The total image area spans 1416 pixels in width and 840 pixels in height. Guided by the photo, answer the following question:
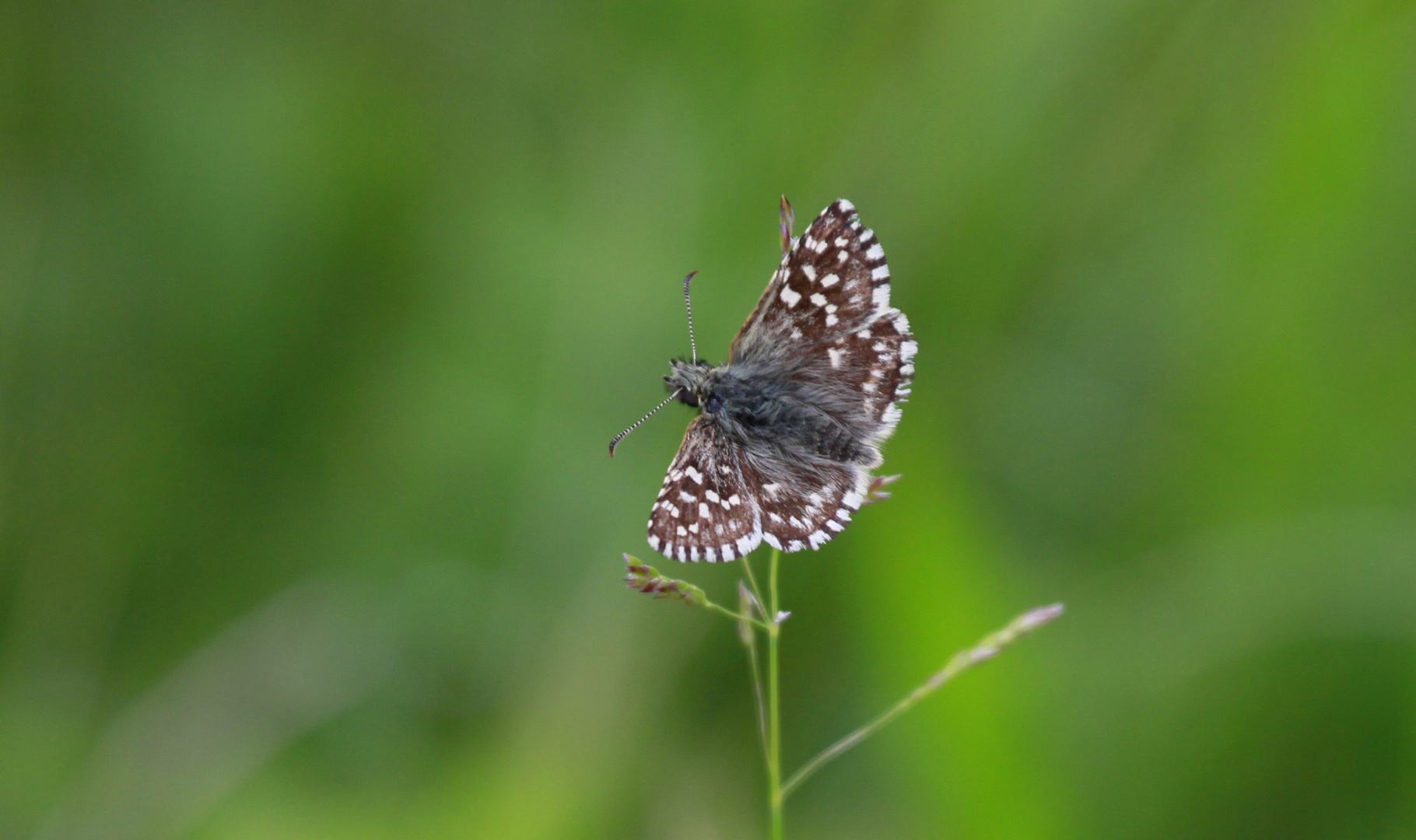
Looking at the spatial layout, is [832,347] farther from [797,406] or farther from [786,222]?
[786,222]

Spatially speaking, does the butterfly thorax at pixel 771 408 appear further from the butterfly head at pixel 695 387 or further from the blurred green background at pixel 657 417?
the blurred green background at pixel 657 417

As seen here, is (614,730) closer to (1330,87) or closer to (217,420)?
(217,420)

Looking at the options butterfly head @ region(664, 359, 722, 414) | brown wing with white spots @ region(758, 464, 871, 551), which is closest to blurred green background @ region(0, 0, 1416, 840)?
brown wing with white spots @ region(758, 464, 871, 551)

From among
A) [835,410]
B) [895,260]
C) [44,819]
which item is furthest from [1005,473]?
[44,819]

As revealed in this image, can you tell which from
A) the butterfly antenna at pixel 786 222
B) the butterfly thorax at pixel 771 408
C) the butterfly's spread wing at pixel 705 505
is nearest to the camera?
the butterfly's spread wing at pixel 705 505

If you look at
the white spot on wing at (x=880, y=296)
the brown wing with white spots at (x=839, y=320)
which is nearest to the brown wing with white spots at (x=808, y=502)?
the brown wing with white spots at (x=839, y=320)

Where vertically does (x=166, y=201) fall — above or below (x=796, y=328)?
below

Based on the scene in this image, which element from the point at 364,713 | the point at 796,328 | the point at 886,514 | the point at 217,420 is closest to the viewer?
the point at 886,514

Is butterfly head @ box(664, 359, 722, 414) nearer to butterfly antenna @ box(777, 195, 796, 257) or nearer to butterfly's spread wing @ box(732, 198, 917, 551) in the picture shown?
butterfly's spread wing @ box(732, 198, 917, 551)
